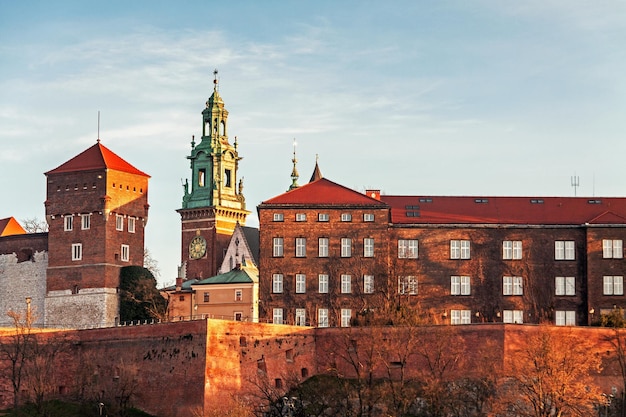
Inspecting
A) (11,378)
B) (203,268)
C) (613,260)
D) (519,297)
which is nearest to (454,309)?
(519,297)

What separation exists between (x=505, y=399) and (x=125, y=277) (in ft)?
113

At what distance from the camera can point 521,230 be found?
8494 cm

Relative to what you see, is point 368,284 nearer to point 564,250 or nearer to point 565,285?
point 565,285

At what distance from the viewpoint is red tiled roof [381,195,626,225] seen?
8531 cm

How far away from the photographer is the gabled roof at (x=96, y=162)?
101m

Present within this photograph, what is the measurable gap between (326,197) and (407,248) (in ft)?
17.4

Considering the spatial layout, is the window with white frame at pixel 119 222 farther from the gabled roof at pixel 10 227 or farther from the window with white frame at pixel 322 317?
the window with white frame at pixel 322 317

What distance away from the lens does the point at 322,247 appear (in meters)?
84.4

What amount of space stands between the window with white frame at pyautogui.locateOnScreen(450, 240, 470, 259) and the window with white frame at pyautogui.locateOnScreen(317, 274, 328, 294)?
6953mm

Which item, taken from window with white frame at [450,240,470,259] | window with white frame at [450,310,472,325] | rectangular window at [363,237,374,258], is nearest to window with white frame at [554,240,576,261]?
window with white frame at [450,240,470,259]

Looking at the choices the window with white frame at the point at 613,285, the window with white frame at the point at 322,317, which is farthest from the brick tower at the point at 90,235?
the window with white frame at the point at 613,285

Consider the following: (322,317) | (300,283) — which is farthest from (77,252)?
(322,317)

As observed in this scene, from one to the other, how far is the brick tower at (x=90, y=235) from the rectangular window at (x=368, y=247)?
66.9 feet

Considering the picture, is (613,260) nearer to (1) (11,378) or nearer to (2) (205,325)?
(2) (205,325)
